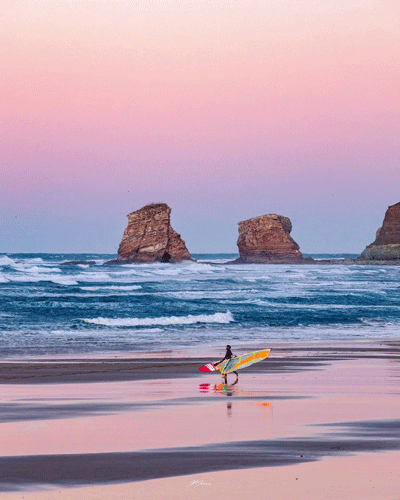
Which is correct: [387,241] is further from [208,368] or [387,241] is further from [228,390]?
[228,390]

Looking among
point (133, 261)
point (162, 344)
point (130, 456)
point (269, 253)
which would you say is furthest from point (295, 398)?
point (269, 253)

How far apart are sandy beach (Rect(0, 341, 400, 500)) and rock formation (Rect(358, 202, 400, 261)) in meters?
151

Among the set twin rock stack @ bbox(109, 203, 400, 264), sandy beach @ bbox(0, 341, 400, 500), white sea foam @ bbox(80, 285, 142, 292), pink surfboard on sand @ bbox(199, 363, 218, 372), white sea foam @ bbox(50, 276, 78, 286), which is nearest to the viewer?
sandy beach @ bbox(0, 341, 400, 500)

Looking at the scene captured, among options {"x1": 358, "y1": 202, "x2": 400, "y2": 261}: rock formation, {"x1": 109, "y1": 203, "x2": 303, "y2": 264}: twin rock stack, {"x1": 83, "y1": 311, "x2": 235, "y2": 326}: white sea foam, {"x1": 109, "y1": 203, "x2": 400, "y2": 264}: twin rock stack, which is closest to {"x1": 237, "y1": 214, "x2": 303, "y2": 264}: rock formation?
{"x1": 109, "y1": 203, "x2": 400, "y2": 264}: twin rock stack

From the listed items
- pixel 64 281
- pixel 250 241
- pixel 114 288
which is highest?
pixel 250 241

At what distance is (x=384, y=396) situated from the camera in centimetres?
1441

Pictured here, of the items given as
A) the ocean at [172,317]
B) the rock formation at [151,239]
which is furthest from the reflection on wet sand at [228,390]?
the rock formation at [151,239]

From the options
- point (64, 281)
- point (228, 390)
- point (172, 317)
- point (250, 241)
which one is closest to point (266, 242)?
point (250, 241)

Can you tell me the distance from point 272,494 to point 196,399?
22.3 ft

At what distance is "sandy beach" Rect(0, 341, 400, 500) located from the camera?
8.05 metres

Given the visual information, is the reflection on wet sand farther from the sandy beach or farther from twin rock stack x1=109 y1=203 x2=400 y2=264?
twin rock stack x1=109 y1=203 x2=400 y2=264

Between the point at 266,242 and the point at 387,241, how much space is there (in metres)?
25.0

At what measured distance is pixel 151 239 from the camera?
14875 centimetres

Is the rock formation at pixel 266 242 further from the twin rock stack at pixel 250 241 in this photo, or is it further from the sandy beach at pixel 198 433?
the sandy beach at pixel 198 433
